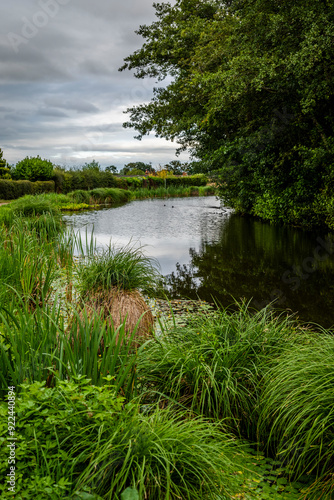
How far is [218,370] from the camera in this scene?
→ 265 cm

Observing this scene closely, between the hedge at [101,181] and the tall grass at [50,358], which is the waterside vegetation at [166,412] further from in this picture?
the hedge at [101,181]

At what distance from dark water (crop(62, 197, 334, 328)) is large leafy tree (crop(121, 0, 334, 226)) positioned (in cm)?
198

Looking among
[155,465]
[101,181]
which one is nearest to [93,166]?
[101,181]

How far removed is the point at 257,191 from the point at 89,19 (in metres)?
10.7

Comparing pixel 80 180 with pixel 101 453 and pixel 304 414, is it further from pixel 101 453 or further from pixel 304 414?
pixel 101 453

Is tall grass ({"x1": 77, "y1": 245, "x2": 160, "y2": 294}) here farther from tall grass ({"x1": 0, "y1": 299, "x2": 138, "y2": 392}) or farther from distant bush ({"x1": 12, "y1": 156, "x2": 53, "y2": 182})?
distant bush ({"x1": 12, "y1": 156, "x2": 53, "y2": 182})

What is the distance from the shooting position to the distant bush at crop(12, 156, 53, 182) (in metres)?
25.2

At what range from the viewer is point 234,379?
262 centimetres

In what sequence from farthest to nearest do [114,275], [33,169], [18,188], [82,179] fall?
[82,179]
[33,169]
[18,188]
[114,275]

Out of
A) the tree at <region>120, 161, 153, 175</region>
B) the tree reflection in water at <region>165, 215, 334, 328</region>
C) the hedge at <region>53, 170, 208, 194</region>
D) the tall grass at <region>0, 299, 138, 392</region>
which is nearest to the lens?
the tall grass at <region>0, 299, 138, 392</region>

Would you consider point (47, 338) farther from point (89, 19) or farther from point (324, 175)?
point (324, 175)

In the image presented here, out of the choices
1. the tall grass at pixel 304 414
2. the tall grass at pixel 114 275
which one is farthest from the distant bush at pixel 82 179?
the tall grass at pixel 304 414
